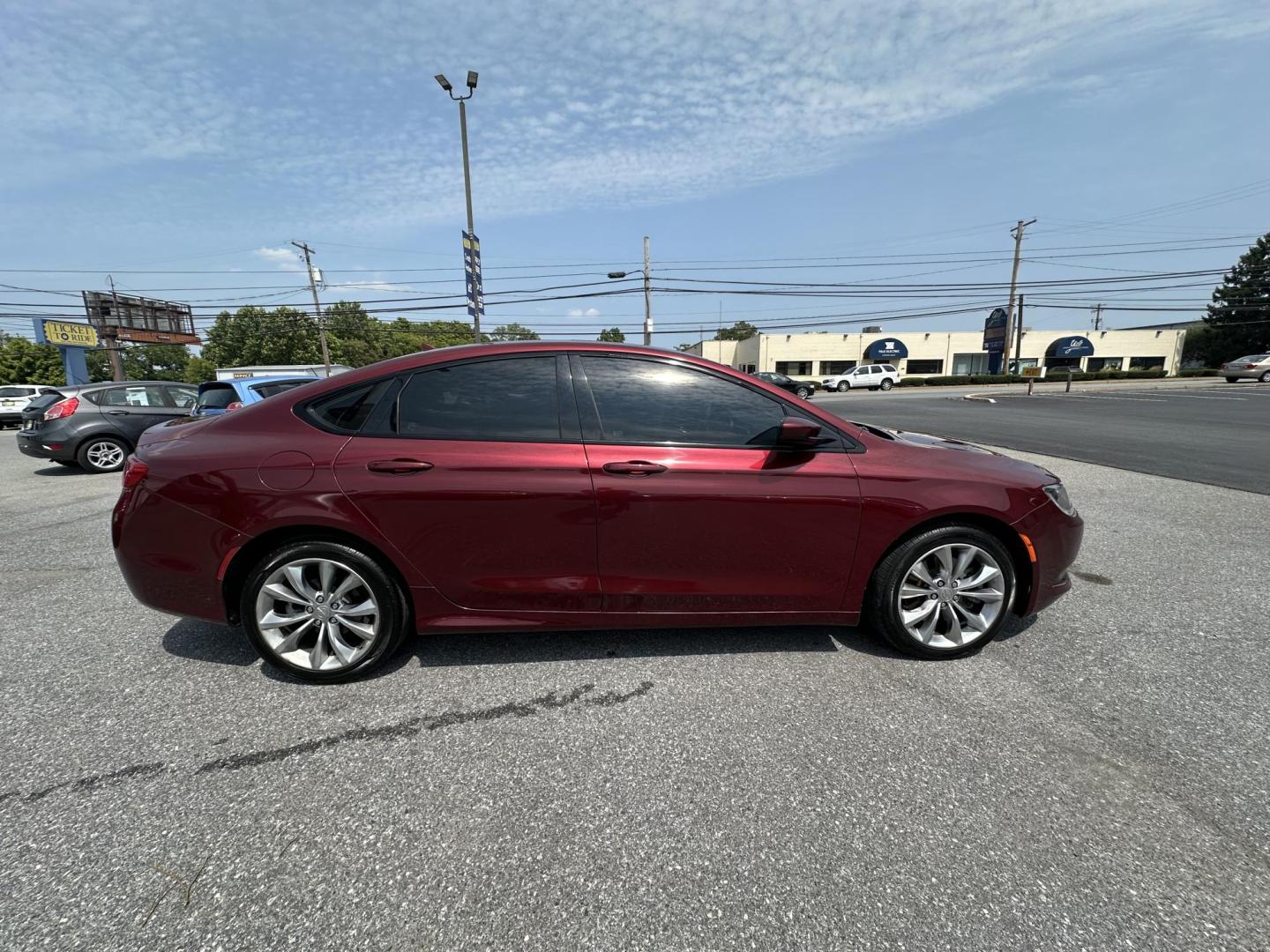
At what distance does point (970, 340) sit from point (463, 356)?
6062cm

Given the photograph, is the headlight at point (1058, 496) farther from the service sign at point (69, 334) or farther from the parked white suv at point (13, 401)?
→ the service sign at point (69, 334)

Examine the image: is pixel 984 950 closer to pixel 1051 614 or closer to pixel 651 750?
pixel 651 750

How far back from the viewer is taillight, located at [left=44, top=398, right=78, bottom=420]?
8.29 meters

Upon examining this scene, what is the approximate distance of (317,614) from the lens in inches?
103

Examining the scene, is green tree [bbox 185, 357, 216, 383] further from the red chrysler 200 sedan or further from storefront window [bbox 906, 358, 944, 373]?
the red chrysler 200 sedan

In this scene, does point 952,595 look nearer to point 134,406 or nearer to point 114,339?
point 134,406

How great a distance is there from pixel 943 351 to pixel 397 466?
194 feet

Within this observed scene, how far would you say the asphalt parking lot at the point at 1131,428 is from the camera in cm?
807

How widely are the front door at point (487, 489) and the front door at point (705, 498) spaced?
0.13m

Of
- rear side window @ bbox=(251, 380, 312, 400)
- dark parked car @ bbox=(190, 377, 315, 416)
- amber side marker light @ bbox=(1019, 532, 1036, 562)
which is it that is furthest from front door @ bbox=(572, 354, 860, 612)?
dark parked car @ bbox=(190, 377, 315, 416)

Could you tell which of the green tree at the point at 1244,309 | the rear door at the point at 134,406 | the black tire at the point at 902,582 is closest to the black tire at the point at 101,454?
the rear door at the point at 134,406

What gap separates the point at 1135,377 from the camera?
4128cm

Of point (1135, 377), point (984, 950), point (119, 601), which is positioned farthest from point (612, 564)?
point (1135, 377)

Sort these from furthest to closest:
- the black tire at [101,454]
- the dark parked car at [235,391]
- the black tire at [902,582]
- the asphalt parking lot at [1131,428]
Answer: the black tire at [101,454], the asphalt parking lot at [1131,428], the dark parked car at [235,391], the black tire at [902,582]
